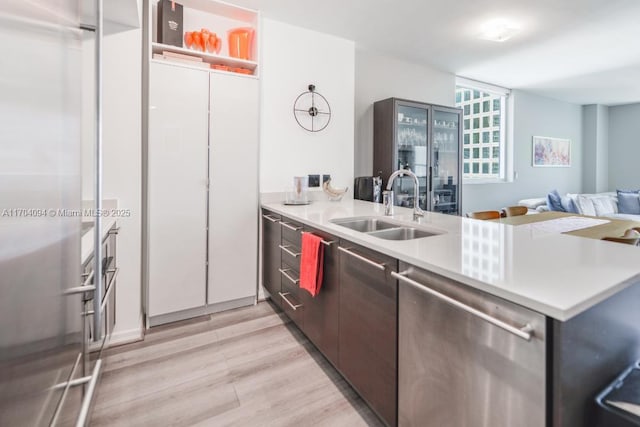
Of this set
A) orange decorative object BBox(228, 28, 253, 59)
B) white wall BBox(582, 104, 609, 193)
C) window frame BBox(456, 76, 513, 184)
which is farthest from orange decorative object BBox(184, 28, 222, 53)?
white wall BBox(582, 104, 609, 193)

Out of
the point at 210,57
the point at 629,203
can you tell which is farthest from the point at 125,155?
the point at 629,203

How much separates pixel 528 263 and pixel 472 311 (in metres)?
0.30

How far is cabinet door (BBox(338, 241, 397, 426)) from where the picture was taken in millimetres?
1274

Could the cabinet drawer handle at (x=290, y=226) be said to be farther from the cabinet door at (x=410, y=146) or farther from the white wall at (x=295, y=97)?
the cabinet door at (x=410, y=146)

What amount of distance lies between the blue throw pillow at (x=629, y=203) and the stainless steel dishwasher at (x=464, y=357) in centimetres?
634

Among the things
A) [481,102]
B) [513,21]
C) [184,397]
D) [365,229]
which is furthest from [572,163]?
[184,397]

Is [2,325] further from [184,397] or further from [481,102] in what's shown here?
[481,102]

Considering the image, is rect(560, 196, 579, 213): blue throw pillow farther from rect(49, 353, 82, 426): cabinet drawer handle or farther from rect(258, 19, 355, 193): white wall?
rect(49, 353, 82, 426): cabinet drawer handle

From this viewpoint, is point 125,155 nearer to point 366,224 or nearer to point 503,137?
point 366,224

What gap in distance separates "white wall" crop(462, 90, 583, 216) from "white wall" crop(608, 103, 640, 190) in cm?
67

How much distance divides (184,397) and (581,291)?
1767mm

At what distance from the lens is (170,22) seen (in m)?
2.44

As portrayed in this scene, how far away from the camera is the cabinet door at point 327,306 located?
1681mm

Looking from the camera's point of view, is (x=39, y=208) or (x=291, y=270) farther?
(x=291, y=270)
